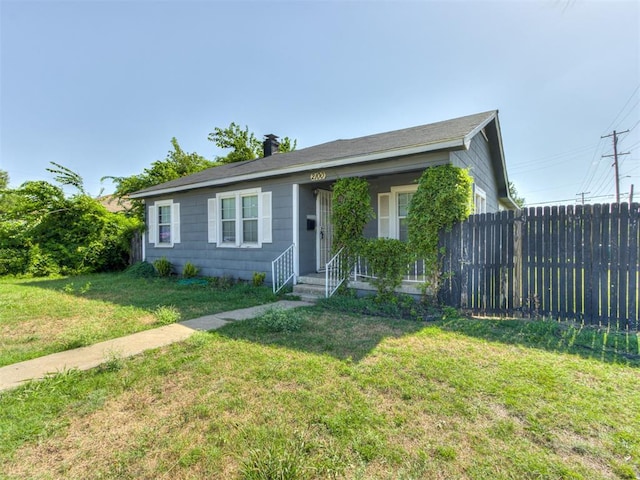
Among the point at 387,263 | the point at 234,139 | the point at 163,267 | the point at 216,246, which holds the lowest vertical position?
the point at 163,267

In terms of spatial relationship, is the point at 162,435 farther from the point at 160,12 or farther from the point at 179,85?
the point at 179,85

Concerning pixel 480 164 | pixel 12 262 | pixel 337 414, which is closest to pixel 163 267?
pixel 12 262

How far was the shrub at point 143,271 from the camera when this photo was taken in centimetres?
1025

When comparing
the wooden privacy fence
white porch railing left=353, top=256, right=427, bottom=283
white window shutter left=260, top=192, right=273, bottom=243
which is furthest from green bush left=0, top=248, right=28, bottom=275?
the wooden privacy fence

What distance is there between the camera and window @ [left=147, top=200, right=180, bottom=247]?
406 inches

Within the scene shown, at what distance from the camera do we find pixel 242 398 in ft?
8.08

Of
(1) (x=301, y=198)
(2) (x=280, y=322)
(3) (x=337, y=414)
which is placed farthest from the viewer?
(1) (x=301, y=198)

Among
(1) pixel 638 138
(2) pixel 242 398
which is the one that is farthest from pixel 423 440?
(1) pixel 638 138

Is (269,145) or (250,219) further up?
(269,145)

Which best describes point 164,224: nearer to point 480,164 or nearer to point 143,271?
point 143,271

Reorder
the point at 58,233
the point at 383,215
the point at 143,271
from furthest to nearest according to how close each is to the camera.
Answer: the point at 58,233
the point at 143,271
the point at 383,215

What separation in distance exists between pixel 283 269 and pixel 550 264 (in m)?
5.43

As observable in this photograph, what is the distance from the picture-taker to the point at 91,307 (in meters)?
5.82

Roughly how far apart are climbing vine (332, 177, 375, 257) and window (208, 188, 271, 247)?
211 centimetres
